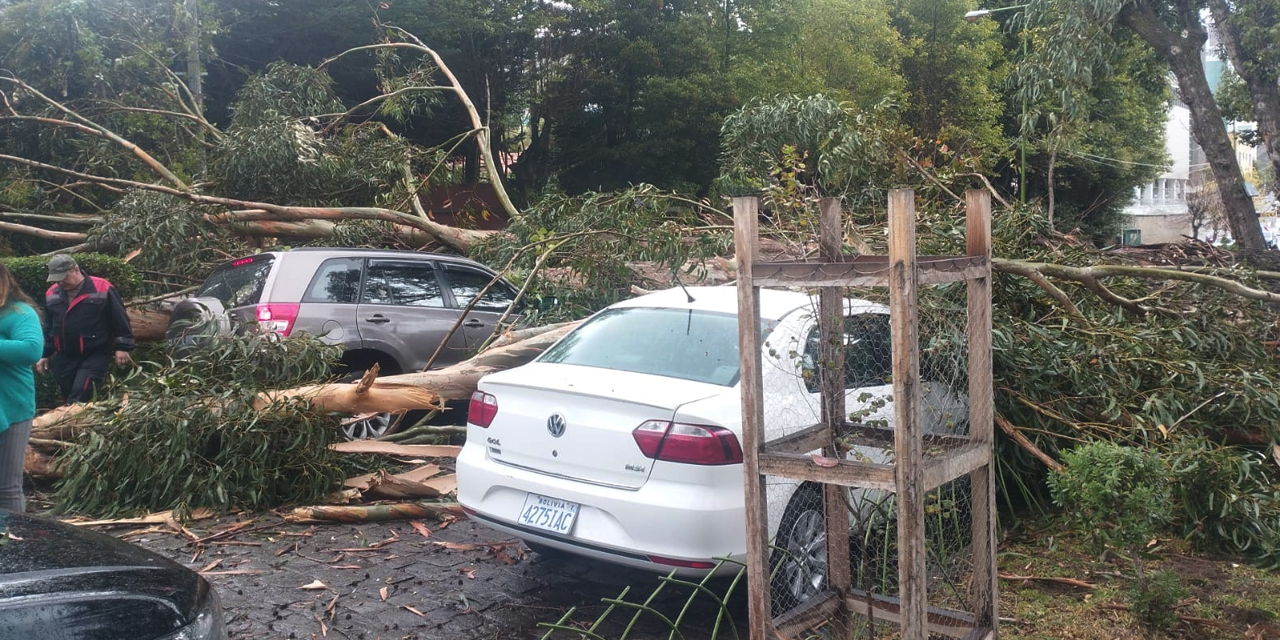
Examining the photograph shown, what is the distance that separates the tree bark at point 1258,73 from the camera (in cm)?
1537

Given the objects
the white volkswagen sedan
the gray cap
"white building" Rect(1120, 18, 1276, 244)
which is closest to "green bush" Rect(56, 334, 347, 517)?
the gray cap

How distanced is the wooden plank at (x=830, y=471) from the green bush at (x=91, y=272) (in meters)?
9.06

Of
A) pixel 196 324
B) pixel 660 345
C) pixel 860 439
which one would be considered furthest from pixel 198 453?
pixel 860 439

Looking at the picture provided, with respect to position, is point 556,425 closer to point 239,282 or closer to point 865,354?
point 865,354

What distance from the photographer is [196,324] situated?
25.3 feet

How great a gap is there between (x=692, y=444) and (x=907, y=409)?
1319 mm

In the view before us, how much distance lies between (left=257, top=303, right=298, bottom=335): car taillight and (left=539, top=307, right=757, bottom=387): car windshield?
130 inches

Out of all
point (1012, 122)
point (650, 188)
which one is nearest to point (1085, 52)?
point (650, 188)

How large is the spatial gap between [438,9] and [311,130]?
44.2 ft

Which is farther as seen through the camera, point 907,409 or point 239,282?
point 239,282

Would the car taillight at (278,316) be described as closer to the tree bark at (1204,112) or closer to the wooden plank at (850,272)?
the wooden plank at (850,272)

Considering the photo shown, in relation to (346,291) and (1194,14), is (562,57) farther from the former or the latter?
(346,291)

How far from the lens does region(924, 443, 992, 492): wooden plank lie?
347cm

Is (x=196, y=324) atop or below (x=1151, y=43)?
below
